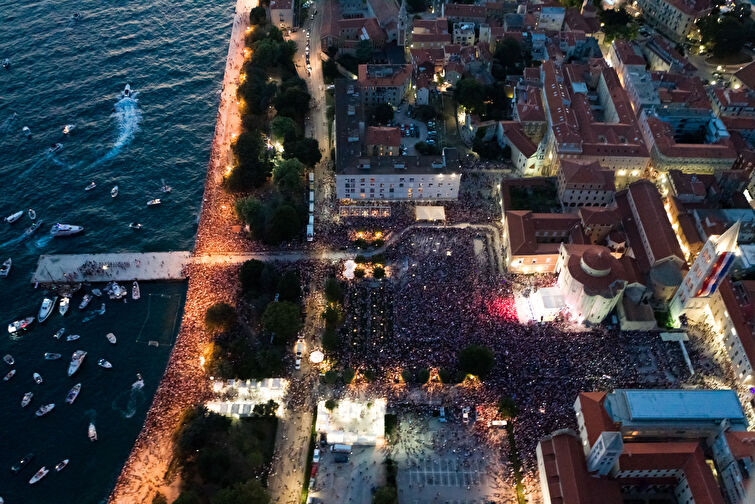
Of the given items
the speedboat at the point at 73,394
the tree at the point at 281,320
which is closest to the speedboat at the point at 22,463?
the speedboat at the point at 73,394

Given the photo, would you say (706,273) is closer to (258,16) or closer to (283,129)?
(283,129)

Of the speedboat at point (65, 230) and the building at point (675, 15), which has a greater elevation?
the building at point (675, 15)

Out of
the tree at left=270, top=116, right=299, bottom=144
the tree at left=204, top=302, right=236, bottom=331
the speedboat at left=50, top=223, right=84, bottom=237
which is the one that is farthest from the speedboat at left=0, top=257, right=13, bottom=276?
the tree at left=270, top=116, right=299, bottom=144

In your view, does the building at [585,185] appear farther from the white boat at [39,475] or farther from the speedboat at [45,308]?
the white boat at [39,475]

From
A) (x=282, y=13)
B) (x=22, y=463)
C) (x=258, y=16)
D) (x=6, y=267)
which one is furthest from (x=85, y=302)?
(x=282, y=13)

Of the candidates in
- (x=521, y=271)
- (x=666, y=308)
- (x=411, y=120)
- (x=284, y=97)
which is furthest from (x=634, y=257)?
(x=284, y=97)

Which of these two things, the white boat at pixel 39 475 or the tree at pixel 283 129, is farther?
the tree at pixel 283 129
